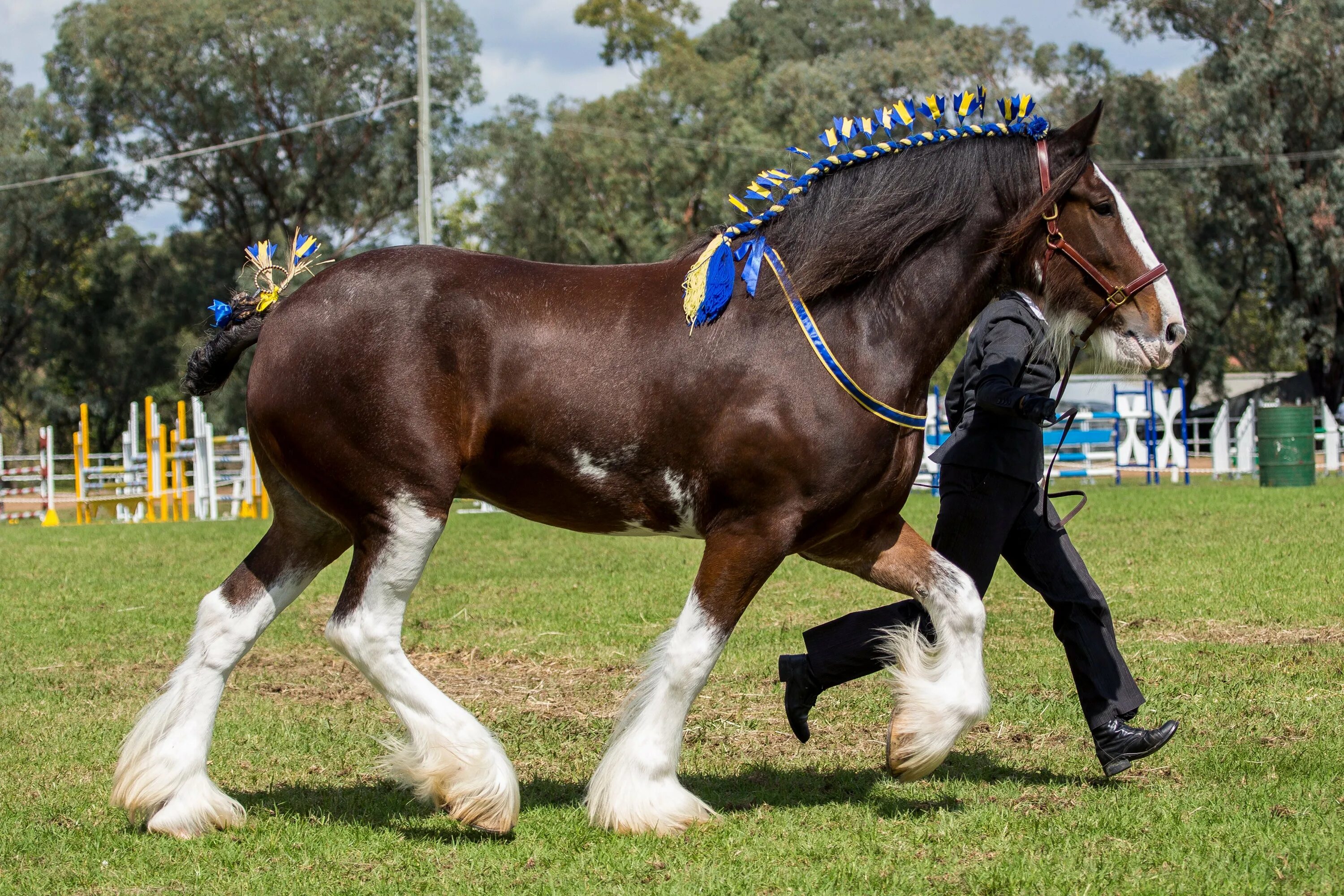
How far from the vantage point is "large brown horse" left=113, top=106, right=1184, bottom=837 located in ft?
14.3

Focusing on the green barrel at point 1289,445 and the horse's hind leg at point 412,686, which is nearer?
the horse's hind leg at point 412,686

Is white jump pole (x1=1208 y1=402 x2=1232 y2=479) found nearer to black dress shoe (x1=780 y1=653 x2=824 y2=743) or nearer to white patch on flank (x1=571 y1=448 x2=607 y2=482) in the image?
black dress shoe (x1=780 y1=653 x2=824 y2=743)

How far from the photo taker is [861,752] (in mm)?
5477

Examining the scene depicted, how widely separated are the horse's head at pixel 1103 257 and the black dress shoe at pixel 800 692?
5.62 ft

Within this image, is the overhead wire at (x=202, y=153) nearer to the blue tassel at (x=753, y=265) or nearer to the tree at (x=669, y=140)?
Answer: the tree at (x=669, y=140)

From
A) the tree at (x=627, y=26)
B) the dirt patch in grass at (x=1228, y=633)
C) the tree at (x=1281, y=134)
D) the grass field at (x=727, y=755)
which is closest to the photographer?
the grass field at (x=727, y=755)

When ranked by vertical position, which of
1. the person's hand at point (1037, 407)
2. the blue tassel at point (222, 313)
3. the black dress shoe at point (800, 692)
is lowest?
the black dress shoe at point (800, 692)

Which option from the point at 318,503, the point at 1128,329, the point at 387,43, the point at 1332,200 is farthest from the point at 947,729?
the point at 387,43

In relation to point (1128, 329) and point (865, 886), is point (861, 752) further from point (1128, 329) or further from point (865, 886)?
point (1128, 329)

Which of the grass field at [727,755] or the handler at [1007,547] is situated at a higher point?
the handler at [1007,547]

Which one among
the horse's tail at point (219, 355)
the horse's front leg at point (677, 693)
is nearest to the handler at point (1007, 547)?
the horse's front leg at point (677, 693)

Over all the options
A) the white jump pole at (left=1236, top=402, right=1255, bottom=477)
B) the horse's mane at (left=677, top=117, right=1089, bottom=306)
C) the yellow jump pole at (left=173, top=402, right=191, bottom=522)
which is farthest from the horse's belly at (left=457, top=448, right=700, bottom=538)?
the white jump pole at (left=1236, top=402, right=1255, bottom=477)

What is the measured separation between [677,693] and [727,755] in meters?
1.24

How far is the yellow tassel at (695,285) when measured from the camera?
14.7 feet
